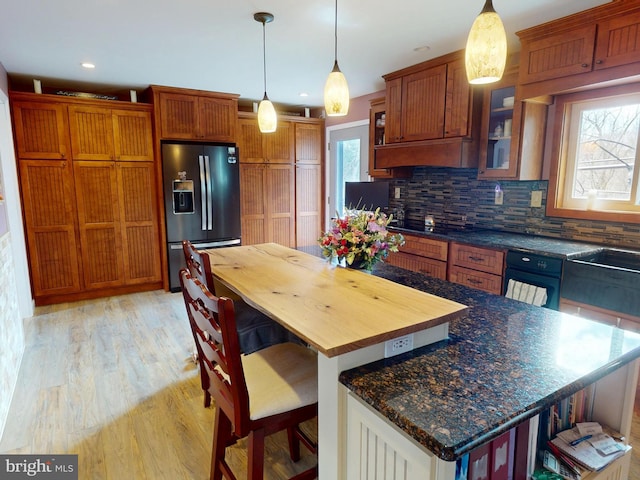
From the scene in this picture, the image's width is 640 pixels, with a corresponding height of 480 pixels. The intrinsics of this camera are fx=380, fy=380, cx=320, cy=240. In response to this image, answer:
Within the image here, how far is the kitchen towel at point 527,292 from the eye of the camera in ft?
8.38

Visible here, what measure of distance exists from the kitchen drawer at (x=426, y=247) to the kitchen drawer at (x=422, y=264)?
0.04 meters

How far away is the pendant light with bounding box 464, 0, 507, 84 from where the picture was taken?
1315 mm

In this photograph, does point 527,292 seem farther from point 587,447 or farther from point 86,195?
point 86,195

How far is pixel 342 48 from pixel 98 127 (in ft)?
9.20

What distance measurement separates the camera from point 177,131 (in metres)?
4.35

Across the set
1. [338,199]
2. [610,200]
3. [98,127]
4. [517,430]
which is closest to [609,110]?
[610,200]

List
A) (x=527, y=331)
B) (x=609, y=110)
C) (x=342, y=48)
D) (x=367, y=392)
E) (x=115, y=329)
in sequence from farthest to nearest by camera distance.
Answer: (x=115, y=329) → (x=342, y=48) → (x=609, y=110) → (x=527, y=331) → (x=367, y=392)

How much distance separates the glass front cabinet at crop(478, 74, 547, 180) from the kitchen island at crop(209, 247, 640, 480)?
1877 millimetres

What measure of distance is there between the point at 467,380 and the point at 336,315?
44 centimetres

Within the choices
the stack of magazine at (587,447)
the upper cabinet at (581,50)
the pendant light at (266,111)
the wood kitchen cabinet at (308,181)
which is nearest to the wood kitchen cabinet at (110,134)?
the wood kitchen cabinet at (308,181)

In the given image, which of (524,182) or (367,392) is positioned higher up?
(524,182)

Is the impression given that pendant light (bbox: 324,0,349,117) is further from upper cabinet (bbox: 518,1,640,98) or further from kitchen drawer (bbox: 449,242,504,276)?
kitchen drawer (bbox: 449,242,504,276)

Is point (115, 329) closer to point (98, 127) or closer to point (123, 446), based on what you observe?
point (123, 446)

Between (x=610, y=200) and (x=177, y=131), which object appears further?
(x=177, y=131)
